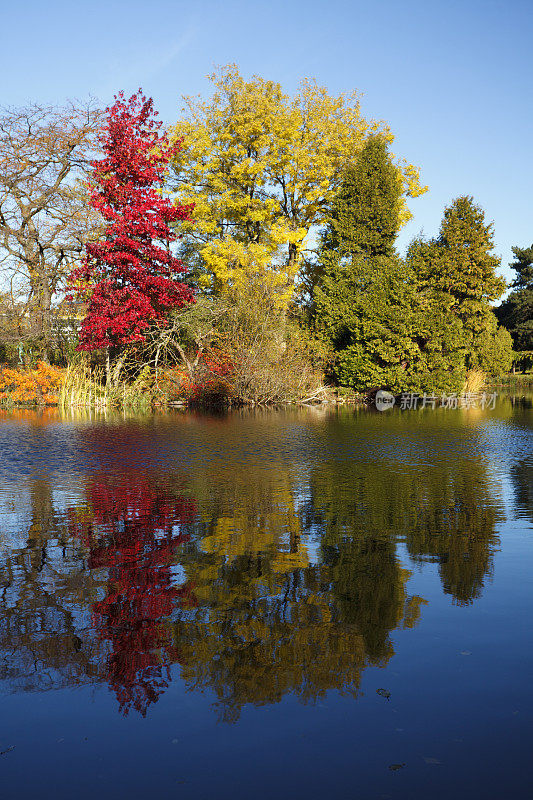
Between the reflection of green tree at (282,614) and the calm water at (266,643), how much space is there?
1 cm

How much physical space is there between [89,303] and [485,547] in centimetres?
1805

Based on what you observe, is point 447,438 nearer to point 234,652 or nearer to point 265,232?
point 234,652

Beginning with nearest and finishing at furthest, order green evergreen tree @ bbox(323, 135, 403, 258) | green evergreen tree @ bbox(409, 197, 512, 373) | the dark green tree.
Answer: the dark green tree, green evergreen tree @ bbox(323, 135, 403, 258), green evergreen tree @ bbox(409, 197, 512, 373)

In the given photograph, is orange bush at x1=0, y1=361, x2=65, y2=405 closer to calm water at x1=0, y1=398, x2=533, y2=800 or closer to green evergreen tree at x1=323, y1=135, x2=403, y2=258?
green evergreen tree at x1=323, y1=135, x2=403, y2=258

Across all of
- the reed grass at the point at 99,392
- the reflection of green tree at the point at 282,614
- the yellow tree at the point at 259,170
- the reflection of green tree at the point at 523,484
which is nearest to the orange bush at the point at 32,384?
the reed grass at the point at 99,392

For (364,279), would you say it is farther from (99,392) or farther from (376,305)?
(99,392)

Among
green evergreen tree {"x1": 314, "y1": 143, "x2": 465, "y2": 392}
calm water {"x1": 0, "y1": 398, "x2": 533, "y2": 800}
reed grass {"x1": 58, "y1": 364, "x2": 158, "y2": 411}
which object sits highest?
green evergreen tree {"x1": 314, "y1": 143, "x2": 465, "y2": 392}

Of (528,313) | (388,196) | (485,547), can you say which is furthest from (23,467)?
(528,313)

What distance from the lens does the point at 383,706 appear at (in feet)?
8.45

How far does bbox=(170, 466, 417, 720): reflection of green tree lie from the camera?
110 inches

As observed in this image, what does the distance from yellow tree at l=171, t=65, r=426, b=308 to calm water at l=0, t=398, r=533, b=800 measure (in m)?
21.2

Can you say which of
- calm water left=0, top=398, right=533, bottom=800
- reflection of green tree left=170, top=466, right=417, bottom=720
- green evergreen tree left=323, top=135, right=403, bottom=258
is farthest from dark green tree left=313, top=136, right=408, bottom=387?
reflection of green tree left=170, top=466, right=417, bottom=720

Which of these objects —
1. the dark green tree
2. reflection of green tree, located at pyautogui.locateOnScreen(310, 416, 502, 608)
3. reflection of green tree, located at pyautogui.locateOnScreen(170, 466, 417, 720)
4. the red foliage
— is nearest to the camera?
reflection of green tree, located at pyautogui.locateOnScreen(170, 466, 417, 720)

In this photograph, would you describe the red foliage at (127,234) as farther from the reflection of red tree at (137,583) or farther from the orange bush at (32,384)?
the reflection of red tree at (137,583)
